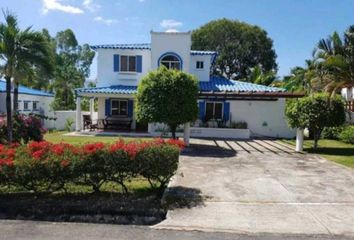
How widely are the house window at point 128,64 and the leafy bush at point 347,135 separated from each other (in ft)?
50.2

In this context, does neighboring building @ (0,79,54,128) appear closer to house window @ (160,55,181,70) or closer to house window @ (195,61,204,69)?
house window @ (160,55,181,70)

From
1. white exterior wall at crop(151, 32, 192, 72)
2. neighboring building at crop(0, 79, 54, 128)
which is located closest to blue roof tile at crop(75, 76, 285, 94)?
white exterior wall at crop(151, 32, 192, 72)

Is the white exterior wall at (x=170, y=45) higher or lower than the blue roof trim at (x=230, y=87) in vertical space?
higher

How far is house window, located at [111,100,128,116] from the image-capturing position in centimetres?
2730

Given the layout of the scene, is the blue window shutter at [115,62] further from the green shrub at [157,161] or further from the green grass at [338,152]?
the green shrub at [157,161]

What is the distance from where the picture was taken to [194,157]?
1516 centimetres

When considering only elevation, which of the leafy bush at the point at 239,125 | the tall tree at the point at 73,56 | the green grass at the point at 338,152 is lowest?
the green grass at the point at 338,152

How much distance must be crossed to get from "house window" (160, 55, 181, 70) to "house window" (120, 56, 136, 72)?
8.21 feet

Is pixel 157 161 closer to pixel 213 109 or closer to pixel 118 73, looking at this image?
pixel 213 109

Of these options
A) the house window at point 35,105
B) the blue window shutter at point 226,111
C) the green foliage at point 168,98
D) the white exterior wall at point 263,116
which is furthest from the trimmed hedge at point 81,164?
the house window at point 35,105

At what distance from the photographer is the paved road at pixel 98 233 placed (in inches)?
240

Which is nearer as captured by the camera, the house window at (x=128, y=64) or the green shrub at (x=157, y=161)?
the green shrub at (x=157, y=161)

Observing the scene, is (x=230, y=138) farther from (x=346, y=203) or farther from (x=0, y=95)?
(x=0, y=95)

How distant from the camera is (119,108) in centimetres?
2738
